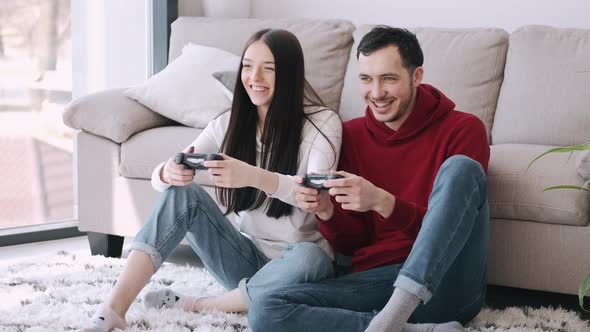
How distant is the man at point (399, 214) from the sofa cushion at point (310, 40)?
1041mm

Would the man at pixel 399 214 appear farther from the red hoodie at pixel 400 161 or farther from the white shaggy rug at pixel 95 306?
the white shaggy rug at pixel 95 306

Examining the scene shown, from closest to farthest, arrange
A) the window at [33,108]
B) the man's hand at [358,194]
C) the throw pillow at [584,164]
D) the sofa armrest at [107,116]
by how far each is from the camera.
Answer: the man's hand at [358,194] < the throw pillow at [584,164] < the sofa armrest at [107,116] < the window at [33,108]

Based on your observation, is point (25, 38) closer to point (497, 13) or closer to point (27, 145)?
point (27, 145)

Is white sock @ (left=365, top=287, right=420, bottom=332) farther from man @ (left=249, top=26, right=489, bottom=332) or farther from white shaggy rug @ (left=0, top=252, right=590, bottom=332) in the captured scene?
white shaggy rug @ (left=0, top=252, right=590, bottom=332)

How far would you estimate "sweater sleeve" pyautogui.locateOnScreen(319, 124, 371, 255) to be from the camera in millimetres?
2062

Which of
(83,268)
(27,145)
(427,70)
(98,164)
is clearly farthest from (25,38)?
(427,70)

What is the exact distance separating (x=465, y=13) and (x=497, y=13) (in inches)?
5.4

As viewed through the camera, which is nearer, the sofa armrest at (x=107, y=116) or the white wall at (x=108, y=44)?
the sofa armrest at (x=107, y=116)

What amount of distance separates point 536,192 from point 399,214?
0.59 metres

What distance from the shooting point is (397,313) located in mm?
1739

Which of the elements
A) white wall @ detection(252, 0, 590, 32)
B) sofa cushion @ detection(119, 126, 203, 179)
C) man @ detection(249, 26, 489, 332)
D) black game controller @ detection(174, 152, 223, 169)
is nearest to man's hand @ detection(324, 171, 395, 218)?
man @ detection(249, 26, 489, 332)

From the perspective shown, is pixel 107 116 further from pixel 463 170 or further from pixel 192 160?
pixel 463 170

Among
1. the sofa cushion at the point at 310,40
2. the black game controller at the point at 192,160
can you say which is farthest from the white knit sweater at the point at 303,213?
the sofa cushion at the point at 310,40

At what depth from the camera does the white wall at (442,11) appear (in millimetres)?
3381
